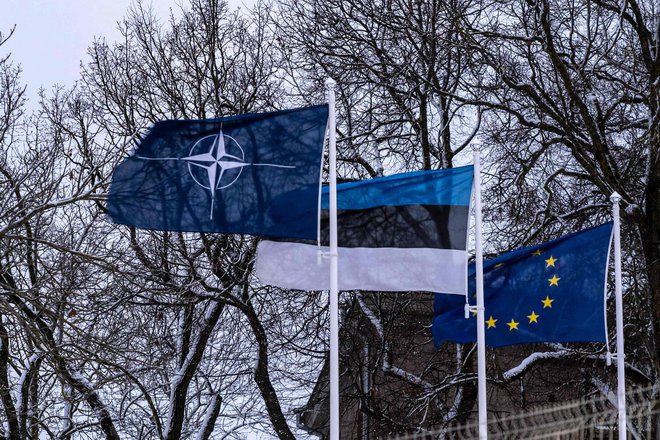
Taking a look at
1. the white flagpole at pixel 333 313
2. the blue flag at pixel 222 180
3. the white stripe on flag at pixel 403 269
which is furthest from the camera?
the white stripe on flag at pixel 403 269

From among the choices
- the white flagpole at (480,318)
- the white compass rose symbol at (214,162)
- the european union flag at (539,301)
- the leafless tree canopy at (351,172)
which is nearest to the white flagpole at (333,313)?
the white compass rose symbol at (214,162)

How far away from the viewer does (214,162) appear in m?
7.99

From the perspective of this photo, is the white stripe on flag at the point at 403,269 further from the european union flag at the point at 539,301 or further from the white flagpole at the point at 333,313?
the white flagpole at the point at 333,313

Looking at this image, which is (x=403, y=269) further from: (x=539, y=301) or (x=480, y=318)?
(x=539, y=301)

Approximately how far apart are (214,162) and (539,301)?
3.73m

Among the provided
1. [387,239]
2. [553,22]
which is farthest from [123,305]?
[387,239]

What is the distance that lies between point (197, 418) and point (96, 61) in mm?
9403

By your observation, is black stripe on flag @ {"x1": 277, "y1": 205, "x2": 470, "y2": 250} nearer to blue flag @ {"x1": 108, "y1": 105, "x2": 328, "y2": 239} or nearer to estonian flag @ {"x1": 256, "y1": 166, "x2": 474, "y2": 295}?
estonian flag @ {"x1": 256, "y1": 166, "x2": 474, "y2": 295}

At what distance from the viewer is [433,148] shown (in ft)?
63.1

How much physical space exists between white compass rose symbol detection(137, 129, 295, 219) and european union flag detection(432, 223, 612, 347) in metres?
2.75

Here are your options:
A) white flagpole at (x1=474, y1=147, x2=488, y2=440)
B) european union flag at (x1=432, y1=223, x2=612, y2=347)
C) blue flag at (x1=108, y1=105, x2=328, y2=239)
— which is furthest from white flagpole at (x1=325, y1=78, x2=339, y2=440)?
european union flag at (x1=432, y1=223, x2=612, y2=347)

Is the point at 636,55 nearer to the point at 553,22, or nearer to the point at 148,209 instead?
the point at 553,22

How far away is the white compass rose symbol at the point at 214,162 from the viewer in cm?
795

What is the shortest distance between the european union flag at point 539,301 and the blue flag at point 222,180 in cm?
227
